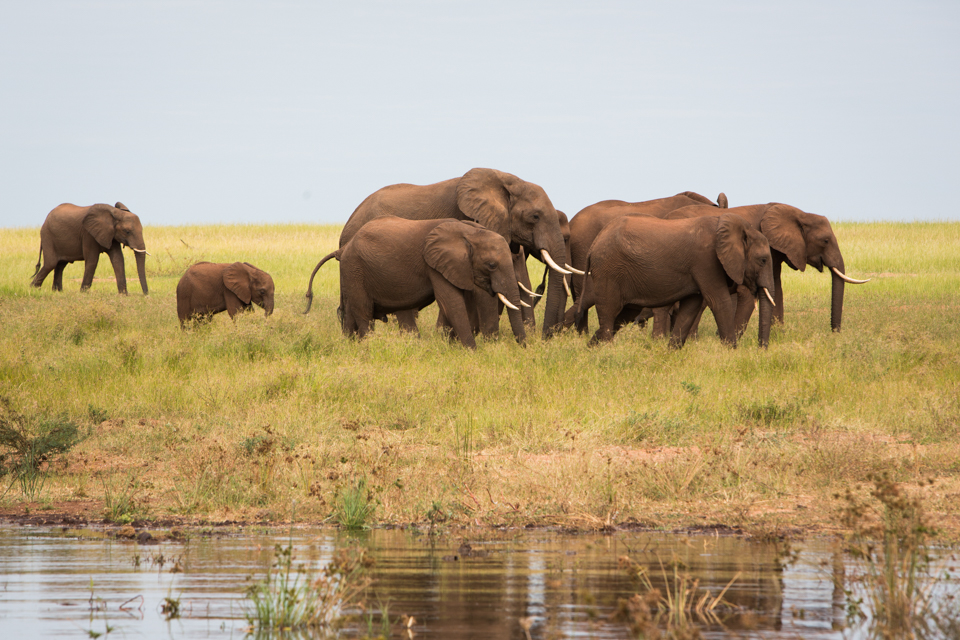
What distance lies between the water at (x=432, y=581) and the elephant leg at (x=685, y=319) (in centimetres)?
771

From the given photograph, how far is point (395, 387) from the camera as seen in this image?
428 inches

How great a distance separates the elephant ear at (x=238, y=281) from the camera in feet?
58.4

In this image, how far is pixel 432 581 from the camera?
5.55 metres

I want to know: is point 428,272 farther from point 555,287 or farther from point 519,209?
point 555,287

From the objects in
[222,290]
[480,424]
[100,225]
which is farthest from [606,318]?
[100,225]

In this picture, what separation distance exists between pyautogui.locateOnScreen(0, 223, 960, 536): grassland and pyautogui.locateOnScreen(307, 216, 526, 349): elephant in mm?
515

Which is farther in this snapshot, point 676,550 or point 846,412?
point 846,412

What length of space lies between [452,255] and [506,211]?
104 inches

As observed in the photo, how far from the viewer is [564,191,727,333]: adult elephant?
57.7 feet

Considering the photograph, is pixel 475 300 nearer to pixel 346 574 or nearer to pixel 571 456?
pixel 571 456

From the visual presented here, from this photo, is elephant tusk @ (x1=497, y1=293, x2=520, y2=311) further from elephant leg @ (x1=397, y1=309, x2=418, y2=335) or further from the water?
the water

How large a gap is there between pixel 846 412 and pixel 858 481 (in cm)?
225

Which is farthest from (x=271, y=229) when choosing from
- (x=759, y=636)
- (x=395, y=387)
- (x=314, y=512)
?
(x=759, y=636)

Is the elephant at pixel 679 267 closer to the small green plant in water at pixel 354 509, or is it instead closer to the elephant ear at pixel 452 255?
the elephant ear at pixel 452 255
